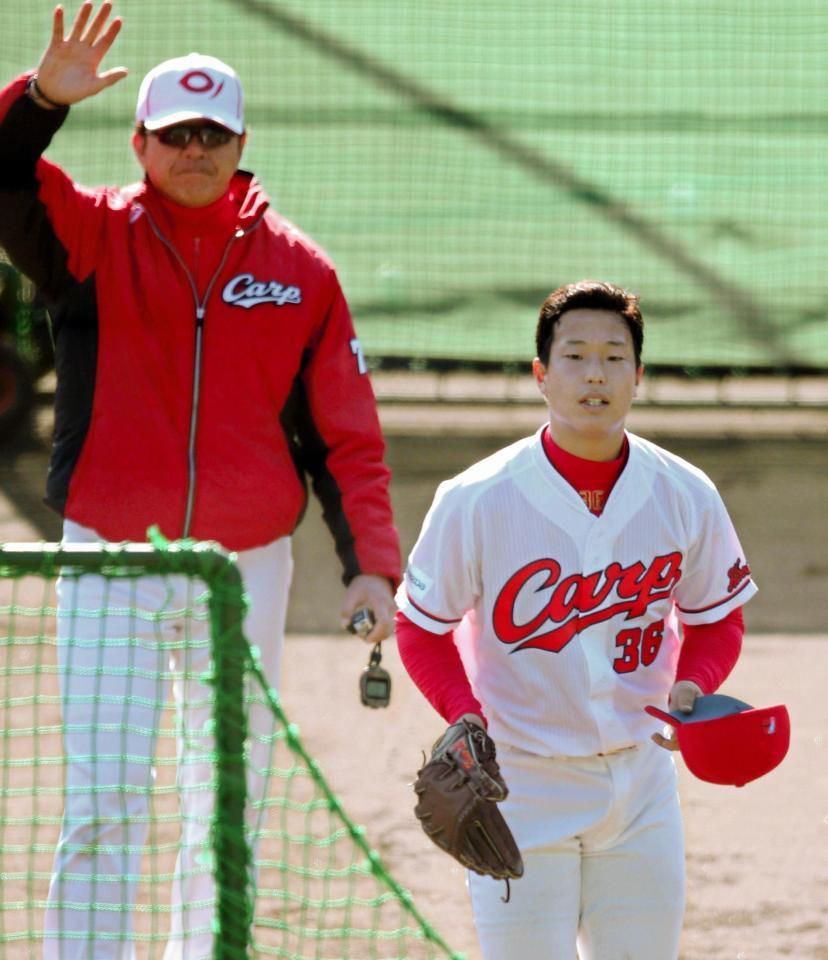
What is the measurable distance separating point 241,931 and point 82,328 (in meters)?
1.55

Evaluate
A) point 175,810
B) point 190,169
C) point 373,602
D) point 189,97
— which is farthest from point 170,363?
point 175,810

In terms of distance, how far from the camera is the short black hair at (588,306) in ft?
11.6

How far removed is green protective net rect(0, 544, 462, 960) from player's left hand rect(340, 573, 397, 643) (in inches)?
11.1

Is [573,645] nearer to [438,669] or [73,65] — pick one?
[438,669]

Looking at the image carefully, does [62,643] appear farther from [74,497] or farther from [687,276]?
[687,276]

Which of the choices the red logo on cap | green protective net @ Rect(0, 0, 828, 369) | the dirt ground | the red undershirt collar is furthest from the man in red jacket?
green protective net @ Rect(0, 0, 828, 369)

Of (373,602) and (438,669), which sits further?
(373,602)

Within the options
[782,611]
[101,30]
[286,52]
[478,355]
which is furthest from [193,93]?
[286,52]

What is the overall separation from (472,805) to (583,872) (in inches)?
13.5

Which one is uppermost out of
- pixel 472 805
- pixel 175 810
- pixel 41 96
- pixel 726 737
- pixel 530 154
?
pixel 530 154

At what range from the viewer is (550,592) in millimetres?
3434

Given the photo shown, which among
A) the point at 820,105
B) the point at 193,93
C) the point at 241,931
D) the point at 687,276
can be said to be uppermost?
the point at 820,105

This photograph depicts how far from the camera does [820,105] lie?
10156mm

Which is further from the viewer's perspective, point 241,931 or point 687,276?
point 687,276
